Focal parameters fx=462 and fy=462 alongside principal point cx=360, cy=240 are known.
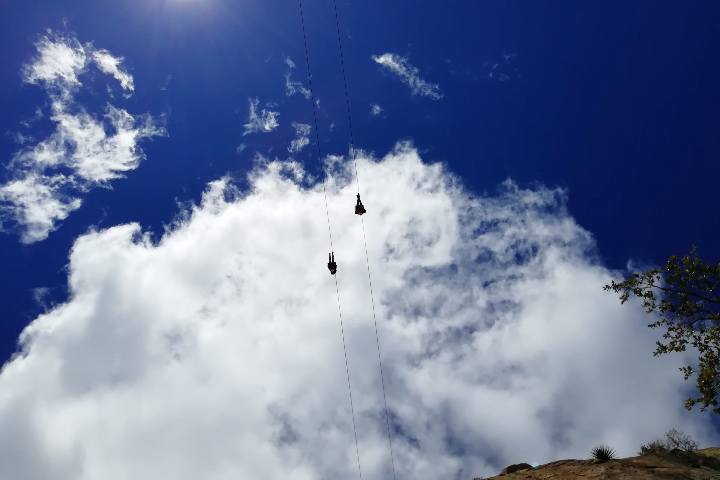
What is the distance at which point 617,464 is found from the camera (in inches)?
1067

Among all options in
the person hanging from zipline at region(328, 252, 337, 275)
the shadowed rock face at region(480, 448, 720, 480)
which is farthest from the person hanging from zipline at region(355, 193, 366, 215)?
the shadowed rock face at region(480, 448, 720, 480)

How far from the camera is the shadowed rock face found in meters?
24.8

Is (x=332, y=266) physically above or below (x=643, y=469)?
above

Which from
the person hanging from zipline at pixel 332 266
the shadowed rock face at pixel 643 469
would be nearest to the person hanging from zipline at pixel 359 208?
the person hanging from zipline at pixel 332 266

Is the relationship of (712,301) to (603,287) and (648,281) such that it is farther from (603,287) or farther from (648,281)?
(603,287)

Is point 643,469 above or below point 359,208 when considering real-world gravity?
below

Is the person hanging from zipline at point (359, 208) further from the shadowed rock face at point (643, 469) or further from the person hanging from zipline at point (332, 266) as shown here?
the shadowed rock face at point (643, 469)

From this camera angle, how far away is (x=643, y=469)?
25672mm

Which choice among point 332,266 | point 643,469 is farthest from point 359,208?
point 643,469

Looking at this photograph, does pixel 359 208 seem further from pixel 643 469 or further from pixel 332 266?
pixel 643 469

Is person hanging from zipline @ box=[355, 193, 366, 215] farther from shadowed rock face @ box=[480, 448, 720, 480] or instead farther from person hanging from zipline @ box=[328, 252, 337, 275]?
shadowed rock face @ box=[480, 448, 720, 480]

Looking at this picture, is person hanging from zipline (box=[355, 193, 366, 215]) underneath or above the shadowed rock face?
above

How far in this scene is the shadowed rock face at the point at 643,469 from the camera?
977 inches

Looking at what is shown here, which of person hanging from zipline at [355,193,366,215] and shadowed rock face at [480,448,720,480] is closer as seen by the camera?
shadowed rock face at [480,448,720,480]
